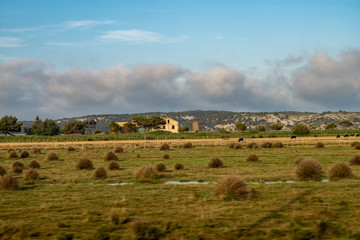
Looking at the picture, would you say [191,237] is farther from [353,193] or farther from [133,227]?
[353,193]

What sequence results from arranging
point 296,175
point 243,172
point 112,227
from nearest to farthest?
point 112,227, point 296,175, point 243,172

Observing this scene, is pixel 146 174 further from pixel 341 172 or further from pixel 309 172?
pixel 341 172

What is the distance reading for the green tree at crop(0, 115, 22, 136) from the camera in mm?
167525

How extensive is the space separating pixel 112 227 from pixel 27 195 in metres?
→ 9.32

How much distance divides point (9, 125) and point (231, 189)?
166 m

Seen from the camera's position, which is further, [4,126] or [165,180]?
[4,126]

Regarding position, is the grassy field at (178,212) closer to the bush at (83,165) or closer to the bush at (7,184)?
the bush at (7,184)

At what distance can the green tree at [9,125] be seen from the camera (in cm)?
16752

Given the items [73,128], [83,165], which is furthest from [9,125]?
[83,165]

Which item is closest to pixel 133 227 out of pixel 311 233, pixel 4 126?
pixel 311 233

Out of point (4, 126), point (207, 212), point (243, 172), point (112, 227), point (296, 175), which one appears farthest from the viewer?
point (4, 126)

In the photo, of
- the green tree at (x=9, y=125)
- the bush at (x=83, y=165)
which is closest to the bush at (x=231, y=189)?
the bush at (x=83, y=165)

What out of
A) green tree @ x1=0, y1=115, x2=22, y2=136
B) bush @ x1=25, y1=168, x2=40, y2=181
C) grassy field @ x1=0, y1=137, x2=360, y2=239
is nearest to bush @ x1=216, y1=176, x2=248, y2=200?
grassy field @ x1=0, y1=137, x2=360, y2=239

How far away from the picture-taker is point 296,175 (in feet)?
88.6
